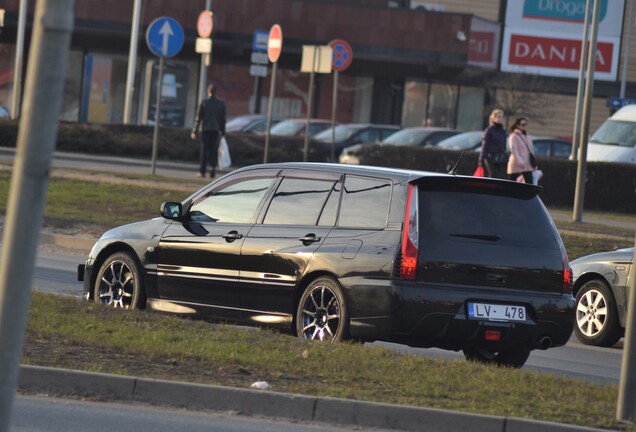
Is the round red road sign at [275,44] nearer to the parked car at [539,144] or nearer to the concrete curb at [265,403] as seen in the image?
the parked car at [539,144]

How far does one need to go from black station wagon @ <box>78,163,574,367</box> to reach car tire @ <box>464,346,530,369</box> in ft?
0.03

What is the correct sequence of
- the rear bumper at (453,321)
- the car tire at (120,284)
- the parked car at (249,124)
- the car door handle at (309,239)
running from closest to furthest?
the rear bumper at (453,321), the car door handle at (309,239), the car tire at (120,284), the parked car at (249,124)

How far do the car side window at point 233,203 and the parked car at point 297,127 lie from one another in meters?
26.9

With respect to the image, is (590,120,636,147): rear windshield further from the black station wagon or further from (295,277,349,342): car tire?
(295,277,349,342): car tire

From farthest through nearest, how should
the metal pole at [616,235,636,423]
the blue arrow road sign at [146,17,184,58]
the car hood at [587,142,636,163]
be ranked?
the car hood at [587,142,636,163], the blue arrow road sign at [146,17,184,58], the metal pole at [616,235,636,423]

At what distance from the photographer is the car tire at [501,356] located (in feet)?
33.3

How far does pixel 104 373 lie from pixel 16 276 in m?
3.77

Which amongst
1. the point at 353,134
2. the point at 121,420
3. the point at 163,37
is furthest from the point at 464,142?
the point at 121,420

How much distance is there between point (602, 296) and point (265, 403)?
5849 mm

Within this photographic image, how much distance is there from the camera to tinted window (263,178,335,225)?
10383 mm

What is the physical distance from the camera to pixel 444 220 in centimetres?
971

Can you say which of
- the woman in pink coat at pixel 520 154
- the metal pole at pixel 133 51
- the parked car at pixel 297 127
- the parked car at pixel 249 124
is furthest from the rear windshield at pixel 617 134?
the metal pole at pixel 133 51

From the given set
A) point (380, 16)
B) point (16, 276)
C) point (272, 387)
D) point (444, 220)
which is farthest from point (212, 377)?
point (380, 16)

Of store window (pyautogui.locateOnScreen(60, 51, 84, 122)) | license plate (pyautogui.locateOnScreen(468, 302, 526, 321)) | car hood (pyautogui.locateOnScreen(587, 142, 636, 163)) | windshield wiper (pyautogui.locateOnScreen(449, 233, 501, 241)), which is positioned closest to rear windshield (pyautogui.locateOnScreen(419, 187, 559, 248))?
windshield wiper (pyautogui.locateOnScreen(449, 233, 501, 241))
